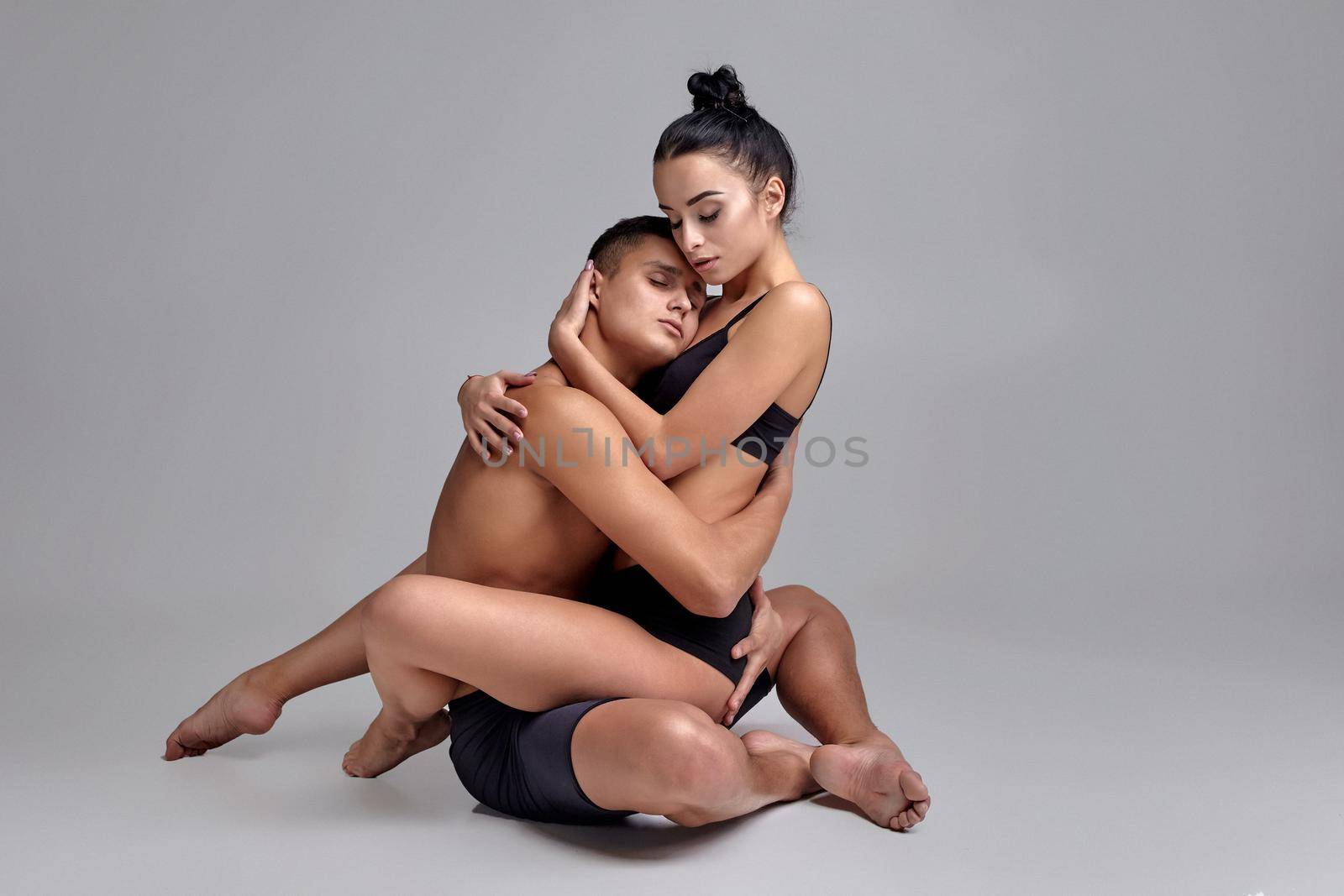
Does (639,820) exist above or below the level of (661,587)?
below

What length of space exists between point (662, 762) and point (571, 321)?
103 centimetres

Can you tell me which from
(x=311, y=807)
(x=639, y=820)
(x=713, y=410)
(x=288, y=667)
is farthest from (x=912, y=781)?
(x=288, y=667)

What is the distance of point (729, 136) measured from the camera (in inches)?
121

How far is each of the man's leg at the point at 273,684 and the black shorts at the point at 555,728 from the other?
19.2 inches

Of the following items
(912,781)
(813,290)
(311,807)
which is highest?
(813,290)

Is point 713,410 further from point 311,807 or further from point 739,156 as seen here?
point 311,807

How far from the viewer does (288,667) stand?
3.40 metres

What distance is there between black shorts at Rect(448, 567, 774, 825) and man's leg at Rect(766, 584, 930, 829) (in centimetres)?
29

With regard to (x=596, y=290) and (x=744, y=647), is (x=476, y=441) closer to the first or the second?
(x=596, y=290)

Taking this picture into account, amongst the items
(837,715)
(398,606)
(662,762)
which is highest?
(837,715)

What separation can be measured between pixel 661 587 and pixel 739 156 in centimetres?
102

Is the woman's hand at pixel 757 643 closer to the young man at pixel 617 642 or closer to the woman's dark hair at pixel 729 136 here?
the young man at pixel 617 642

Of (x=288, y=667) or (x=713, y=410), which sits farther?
(x=288, y=667)

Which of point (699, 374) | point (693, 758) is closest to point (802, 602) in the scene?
point (699, 374)
